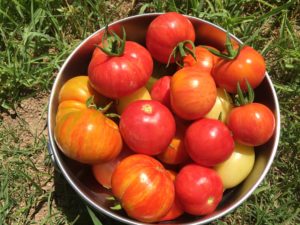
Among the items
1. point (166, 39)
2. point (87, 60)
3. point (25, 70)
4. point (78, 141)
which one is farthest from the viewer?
point (25, 70)

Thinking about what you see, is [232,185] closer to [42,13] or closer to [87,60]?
[87,60]

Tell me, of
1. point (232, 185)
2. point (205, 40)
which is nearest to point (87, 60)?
point (205, 40)

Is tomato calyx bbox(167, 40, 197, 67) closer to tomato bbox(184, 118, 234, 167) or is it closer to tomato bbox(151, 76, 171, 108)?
tomato bbox(151, 76, 171, 108)

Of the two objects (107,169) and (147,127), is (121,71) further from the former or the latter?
(107,169)

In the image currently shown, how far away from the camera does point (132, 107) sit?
134 cm

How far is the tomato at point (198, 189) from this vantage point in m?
1.30

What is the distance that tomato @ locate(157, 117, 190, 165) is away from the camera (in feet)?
4.70

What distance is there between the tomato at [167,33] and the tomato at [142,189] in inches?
14.5

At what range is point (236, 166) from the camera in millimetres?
1404

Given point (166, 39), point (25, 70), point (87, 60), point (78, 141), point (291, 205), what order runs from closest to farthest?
point (78, 141) < point (166, 39) < point (87, 60) < point (291, 205) < point (25, 70)

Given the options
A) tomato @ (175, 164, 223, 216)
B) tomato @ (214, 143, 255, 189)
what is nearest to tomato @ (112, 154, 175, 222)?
tomato @ (175, 164, 223, 216)

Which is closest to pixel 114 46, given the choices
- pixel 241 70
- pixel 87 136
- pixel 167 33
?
pixel 167 33

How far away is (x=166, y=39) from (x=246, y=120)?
13.8 inches

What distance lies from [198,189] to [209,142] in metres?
0.14
